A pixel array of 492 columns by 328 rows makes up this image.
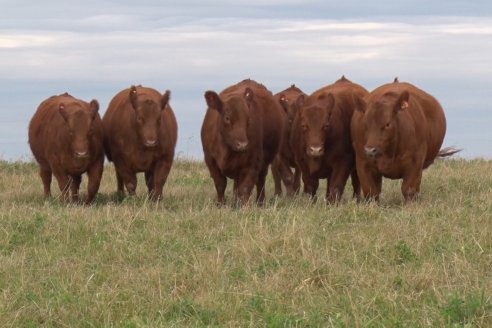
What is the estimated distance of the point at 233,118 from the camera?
1333 centimetres

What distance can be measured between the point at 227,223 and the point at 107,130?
4.26 m

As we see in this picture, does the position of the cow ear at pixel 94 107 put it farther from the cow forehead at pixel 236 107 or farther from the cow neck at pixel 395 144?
the cow neck at pixel 395 144

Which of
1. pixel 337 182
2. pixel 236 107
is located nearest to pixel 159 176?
pixel 236 107

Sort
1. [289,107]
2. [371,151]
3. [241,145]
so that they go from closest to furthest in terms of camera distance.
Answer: [371,151] → [241,145] → [289,107]

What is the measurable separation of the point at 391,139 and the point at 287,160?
3782 mm

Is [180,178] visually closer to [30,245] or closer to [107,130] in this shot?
[107,130]

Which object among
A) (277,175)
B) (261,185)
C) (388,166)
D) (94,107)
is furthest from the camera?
(277,175)

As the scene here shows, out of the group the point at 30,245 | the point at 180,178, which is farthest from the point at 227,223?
the point at 180,178

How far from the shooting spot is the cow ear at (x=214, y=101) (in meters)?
13.4

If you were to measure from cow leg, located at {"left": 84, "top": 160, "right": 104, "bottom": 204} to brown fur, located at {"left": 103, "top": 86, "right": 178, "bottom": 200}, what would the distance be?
24 centimetres

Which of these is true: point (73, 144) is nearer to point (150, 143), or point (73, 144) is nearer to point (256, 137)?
point (150, 143)

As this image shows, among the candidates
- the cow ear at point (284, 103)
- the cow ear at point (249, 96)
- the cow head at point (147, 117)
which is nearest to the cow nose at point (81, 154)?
the cow head at point (147, 117)

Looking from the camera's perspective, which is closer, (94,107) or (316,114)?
(316,114)

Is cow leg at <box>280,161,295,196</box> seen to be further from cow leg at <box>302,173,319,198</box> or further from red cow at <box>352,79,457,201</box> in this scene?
red cow at <box>352,79,457,201</box>
